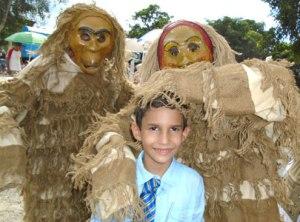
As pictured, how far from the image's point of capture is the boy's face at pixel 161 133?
6.33 feet

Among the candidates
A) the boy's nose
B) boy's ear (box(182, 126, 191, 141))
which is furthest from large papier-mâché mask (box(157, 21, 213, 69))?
the boy's nose

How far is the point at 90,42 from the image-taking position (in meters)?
2.90

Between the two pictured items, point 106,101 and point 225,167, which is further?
point 106,101

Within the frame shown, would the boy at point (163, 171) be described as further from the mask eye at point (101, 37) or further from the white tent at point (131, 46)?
the white tent at point (131, 46)

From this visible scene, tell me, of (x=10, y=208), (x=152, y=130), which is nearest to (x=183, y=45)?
(x=152, y=130)

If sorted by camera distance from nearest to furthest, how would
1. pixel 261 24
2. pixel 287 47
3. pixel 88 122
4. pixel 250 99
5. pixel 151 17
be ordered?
pixel 250 99, pixel 88 122, pixel 287 47, pixel 151 17, pixel 261 24

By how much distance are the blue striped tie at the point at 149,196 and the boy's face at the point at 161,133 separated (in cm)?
9

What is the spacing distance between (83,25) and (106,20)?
0.50 ft

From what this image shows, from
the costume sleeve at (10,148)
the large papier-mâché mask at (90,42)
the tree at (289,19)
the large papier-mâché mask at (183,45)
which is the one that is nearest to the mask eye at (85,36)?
the large papier-mâché mask at (90,42)

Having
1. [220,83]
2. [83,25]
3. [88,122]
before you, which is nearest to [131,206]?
[220,83]

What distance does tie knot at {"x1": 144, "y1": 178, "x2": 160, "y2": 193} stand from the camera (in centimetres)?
197

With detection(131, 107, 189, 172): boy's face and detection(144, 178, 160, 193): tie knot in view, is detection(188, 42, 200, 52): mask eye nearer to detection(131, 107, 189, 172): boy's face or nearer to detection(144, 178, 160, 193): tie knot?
detection(131, 107, 189, 172): boy's face

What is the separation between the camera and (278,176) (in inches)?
86.9

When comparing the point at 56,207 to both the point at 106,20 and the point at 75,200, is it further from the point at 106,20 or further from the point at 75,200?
the point at 106,20
